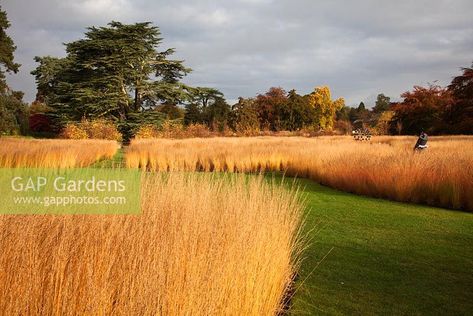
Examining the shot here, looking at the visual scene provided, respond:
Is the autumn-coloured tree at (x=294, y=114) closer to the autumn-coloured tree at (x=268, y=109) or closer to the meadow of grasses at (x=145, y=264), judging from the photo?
the autumn-coloured tree at (x=268, y=109)

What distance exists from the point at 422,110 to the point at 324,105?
22.1m

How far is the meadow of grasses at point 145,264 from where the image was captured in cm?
205

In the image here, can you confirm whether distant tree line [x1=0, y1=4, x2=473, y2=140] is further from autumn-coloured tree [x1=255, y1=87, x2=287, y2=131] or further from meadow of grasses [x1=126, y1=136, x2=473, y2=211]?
meadow of grasses [x1=126, y1=136, x2=473, y2=211]

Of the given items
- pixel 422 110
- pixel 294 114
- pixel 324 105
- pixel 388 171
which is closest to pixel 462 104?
pixel 422 110

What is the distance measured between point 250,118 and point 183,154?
24.1m

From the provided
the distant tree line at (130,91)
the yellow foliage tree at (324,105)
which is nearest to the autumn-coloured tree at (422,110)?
the distant tree line at (130,91)

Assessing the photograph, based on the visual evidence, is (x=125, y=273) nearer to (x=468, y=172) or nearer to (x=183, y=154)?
(x=468, y=172)

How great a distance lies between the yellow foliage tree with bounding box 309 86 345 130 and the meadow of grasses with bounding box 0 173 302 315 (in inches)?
1984

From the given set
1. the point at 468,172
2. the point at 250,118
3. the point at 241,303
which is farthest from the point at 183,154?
the point at 250,118

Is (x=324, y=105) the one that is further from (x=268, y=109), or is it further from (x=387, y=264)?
(x=387, y=264)

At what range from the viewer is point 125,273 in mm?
2248

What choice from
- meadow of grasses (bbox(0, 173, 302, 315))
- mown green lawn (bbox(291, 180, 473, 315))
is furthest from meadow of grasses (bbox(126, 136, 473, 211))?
meadow of grasses (bbox(0, 173, 302, 315))

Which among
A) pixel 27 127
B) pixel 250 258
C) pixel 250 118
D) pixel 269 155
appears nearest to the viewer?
pixel 250 258

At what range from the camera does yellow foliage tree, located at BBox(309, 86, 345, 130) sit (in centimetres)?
5272
